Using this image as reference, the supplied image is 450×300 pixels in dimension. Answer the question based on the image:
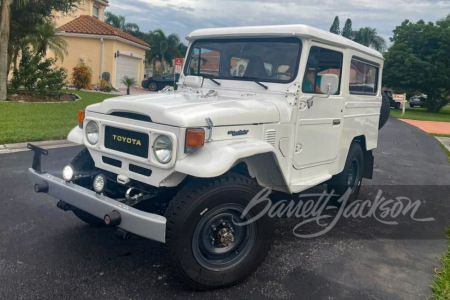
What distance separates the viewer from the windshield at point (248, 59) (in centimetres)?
403

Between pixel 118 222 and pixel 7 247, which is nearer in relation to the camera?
pixel 118 222

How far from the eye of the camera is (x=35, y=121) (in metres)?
10.7

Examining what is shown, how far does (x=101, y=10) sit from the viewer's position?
31984mm

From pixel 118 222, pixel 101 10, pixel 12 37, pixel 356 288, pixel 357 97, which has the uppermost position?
pixel 101 10

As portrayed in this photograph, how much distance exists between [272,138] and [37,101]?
1363 cm

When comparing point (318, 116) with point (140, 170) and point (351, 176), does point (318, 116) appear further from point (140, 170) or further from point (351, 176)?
point (140, 170)

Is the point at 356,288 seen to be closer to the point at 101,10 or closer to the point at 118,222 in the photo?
the point at 118,222

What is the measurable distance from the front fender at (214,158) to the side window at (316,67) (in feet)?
3.97

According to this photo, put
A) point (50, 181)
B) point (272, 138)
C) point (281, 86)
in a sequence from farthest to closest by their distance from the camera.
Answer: point (281, 86)
point (272, 138)
point (50, 181)

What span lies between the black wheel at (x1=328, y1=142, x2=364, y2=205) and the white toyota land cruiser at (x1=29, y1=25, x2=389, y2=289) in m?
0.40

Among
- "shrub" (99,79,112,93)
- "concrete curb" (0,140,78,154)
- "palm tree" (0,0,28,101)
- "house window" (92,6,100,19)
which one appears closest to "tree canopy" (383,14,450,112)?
"shrub" (99,79,112,93)

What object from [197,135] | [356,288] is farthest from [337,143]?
[197,135]

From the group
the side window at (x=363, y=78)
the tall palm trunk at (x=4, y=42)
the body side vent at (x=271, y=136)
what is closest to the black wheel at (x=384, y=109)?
the side window at (x=363, y=78)

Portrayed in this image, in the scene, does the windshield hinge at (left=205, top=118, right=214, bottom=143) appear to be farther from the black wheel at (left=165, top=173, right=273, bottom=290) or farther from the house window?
the house window
